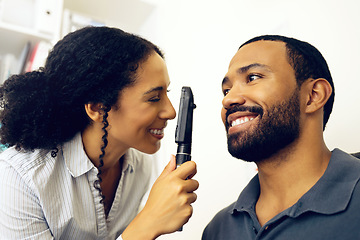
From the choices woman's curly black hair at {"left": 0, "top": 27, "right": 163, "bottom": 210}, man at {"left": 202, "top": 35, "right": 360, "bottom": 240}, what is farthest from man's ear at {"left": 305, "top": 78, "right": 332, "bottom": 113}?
woman's curly black hair at {"left": 0, "top": 27, "right": 163, "bottom": 210}

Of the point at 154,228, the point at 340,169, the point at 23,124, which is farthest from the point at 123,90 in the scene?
the point at 340,169

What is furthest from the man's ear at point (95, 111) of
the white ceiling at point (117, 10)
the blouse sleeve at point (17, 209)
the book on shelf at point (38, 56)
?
the white ceiling at point (117, 10)

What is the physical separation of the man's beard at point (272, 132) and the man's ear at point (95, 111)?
51 cm

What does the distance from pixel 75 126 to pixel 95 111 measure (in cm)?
12

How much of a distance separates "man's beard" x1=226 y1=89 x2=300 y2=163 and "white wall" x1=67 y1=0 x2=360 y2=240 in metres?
0.33

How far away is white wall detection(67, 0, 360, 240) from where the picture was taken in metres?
1.13

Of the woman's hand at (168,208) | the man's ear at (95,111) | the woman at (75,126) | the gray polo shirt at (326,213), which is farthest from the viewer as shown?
the man's ear at (95,111)

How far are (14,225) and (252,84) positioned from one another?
2.88 ft

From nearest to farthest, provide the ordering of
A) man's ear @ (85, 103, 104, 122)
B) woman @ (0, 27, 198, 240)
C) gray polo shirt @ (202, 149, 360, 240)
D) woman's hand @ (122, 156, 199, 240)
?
gray polo shirt @ (202, 149, 360, 240)
woman's hand @ (122, 156, 199, 240)
woman @ (0, 27, 198, 240)
man's ear @ (85, 103, 104, 122)

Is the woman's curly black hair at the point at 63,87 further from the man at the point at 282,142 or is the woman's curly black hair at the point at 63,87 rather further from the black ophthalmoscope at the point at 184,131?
the man at the point at 282,142

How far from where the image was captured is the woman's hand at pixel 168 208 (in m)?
0.85

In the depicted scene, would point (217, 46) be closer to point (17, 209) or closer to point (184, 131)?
point (184, 131)

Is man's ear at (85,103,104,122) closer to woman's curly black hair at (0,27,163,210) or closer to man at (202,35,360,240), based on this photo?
woman's curly black hair at (0,27,163,210)

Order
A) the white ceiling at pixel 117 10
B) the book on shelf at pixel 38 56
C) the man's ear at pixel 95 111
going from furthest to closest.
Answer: the white ceiling at pixel 117 10
the book on shelf at pixel 38 56
the man's ear at pixel 95 111
